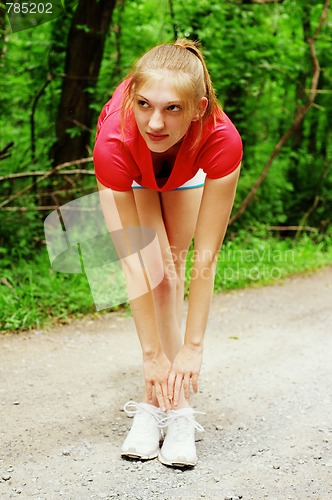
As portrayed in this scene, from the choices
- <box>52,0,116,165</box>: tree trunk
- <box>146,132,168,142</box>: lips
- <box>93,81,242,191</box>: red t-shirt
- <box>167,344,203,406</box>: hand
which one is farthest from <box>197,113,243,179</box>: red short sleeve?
<box>52,0,116,165</box>: tree trunk

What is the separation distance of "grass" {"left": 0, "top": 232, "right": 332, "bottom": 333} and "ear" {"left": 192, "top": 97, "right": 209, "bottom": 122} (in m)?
2.52

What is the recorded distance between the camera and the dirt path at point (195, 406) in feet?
7.66

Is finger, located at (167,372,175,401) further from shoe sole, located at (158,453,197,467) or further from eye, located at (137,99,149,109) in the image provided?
eye, located at (137,99,149,109)

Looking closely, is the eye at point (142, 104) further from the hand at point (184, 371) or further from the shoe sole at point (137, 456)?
the shoe sole at point (137, 456)

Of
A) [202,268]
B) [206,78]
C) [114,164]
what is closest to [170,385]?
[202,268]

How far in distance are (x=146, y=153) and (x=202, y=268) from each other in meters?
0.51

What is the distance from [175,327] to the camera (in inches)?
108

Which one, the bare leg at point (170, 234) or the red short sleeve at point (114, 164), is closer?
the red short sleeve at point (114, 164)

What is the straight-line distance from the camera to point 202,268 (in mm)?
2404

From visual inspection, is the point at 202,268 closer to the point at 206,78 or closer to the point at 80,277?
the point at 206,78

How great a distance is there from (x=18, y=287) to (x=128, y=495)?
268cm

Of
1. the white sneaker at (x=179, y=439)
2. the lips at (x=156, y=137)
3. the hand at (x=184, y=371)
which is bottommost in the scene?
the white sneaker at (x=179, y=439)

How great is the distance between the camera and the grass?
436 centimetres

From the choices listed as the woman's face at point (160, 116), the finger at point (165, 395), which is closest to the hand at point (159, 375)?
the finger at point (165, 395)
